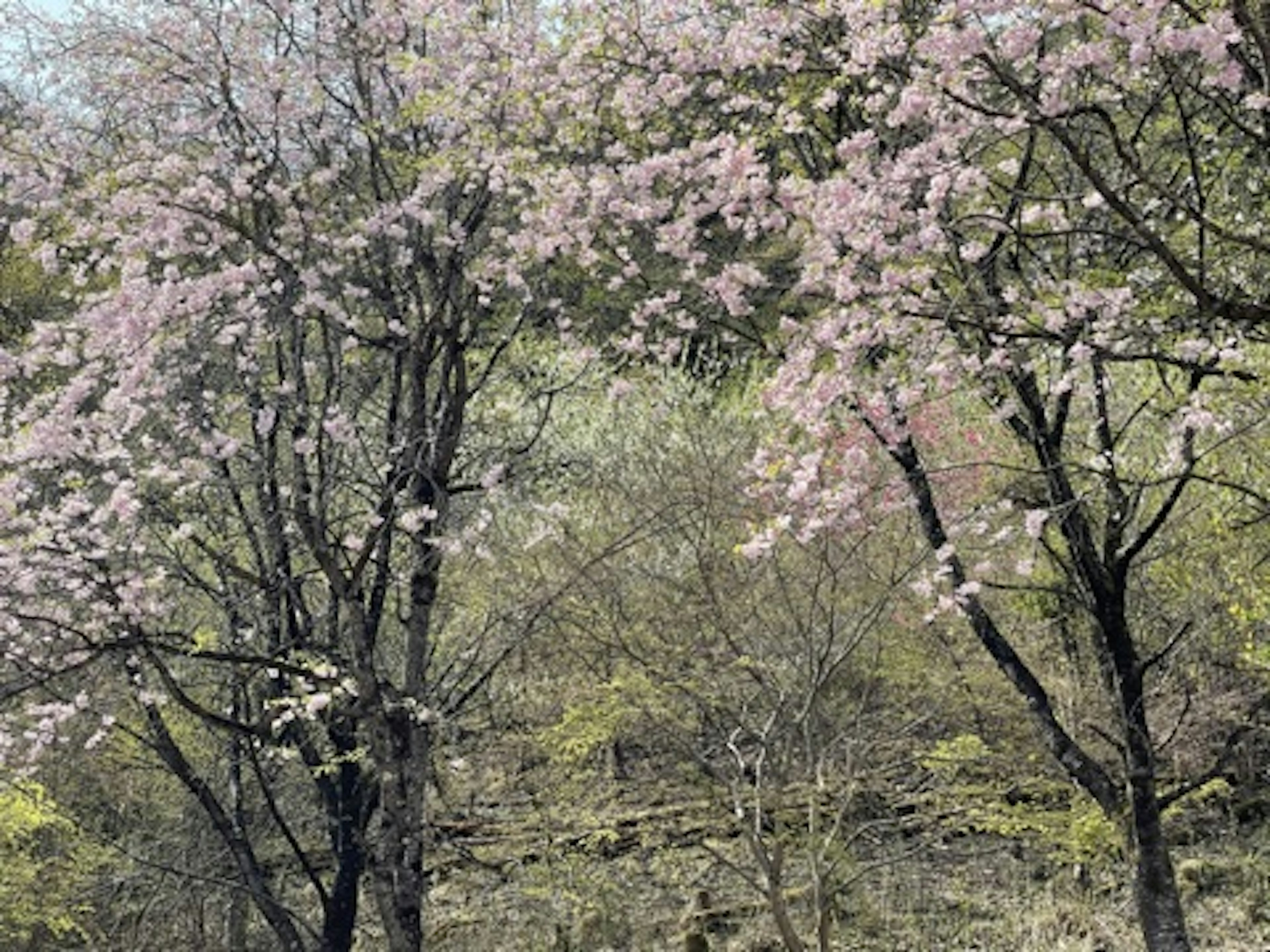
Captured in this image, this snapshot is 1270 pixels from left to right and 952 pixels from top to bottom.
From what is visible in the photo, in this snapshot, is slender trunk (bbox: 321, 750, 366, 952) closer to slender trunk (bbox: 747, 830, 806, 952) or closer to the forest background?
the forest background

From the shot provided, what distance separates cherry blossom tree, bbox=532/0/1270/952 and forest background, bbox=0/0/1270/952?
56 millimetres

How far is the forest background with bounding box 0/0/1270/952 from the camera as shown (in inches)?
245

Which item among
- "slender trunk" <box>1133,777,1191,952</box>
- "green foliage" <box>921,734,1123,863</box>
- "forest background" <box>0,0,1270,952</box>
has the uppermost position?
Answer: "forest background" <box>0,0,1270,952</box>

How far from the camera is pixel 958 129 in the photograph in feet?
20.5

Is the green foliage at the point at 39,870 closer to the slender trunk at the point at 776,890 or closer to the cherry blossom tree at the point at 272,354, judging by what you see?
the cherry blossom tree at the point at 272,354

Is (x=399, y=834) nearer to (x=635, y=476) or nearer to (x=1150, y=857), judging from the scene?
(x=1150, y=857)

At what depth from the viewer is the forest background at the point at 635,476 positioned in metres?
6.23

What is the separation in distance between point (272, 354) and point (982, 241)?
5.17 m

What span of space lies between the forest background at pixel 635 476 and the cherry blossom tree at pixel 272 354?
6 centimetres

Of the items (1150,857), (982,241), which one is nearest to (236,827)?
(1150,857)

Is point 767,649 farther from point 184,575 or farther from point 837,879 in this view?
point 184,575

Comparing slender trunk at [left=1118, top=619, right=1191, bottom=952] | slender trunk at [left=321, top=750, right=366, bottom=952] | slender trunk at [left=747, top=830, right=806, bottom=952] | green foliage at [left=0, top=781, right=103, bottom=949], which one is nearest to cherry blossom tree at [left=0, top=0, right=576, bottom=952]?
slender trunk at [left=321, top=750, right=366, bottom=952]

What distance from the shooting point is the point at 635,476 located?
12.7 meters

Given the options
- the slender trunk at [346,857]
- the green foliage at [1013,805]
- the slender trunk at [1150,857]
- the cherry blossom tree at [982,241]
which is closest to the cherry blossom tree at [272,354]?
the slender trunk at [346,857]
